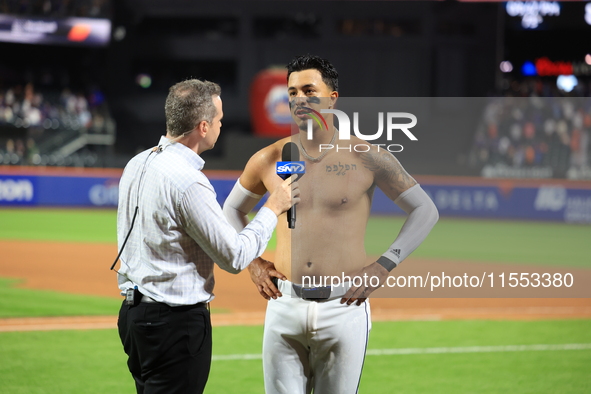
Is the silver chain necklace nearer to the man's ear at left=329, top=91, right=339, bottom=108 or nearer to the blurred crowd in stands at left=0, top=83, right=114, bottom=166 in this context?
the man's ear at left=329, top=91, right=339, bottom=108

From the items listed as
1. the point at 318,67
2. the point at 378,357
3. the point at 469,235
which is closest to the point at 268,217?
the point at 318,67

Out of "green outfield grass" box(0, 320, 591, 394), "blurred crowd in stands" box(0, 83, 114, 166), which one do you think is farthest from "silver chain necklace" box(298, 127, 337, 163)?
"blurred crowd in stands" box(0, 83, 114, 166)

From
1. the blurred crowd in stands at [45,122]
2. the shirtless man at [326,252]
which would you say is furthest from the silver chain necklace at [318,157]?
the blurred crowd in stands at [45,122]

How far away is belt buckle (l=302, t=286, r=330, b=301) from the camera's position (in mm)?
3598

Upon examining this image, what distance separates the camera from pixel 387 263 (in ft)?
11.8

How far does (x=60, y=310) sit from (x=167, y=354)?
6660mm

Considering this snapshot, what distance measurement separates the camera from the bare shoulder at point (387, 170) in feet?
11.9

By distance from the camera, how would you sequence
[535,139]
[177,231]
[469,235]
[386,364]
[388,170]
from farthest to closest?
1. [535,139]
2. [469,235]
3. [386,364]
4. [388,170]
5. [177,231]

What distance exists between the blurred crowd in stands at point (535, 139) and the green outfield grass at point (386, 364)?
11.6 m

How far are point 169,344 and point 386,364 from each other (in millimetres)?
4302

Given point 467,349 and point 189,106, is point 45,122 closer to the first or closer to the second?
point 467,349

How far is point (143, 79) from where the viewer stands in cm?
3225

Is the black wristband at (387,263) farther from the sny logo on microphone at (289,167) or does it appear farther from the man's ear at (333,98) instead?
the man's ear at (333,98)

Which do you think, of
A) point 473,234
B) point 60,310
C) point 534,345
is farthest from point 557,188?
point 60,310
